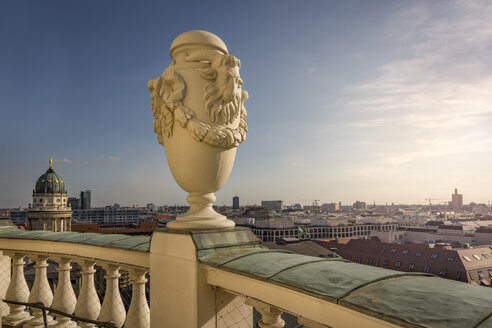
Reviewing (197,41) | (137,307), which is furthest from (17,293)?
(197,41)

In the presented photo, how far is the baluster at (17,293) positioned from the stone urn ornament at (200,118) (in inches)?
116

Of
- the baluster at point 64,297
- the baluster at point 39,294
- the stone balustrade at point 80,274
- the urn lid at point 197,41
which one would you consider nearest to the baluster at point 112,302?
the stone balustrade at point 80,274

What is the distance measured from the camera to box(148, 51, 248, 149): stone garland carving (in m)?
2.69

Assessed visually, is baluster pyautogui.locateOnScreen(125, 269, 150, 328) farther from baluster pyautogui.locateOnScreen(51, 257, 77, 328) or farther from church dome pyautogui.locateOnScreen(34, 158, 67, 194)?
church dome pyautogui.locateOnScreen(34, 158, 67, 194)

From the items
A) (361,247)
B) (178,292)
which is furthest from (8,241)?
(361,247)

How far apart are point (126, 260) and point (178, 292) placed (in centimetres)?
93

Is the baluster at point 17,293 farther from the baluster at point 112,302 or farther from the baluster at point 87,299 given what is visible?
the baluster at point 112,302

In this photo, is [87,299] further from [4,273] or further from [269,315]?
[269,315]

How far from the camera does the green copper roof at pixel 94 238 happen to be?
3.36 metres

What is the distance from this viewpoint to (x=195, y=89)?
9.04 feet

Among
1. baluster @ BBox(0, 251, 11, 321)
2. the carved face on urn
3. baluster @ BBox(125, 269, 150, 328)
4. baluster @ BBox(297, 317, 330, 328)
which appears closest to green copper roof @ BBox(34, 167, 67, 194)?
baluster @ BBox(0, 251, 11, 321)

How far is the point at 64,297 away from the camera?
157 inches

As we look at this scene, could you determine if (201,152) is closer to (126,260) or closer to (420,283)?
(126,260)

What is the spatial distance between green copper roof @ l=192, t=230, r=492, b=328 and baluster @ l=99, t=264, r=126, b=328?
Result: 5.16 ft
